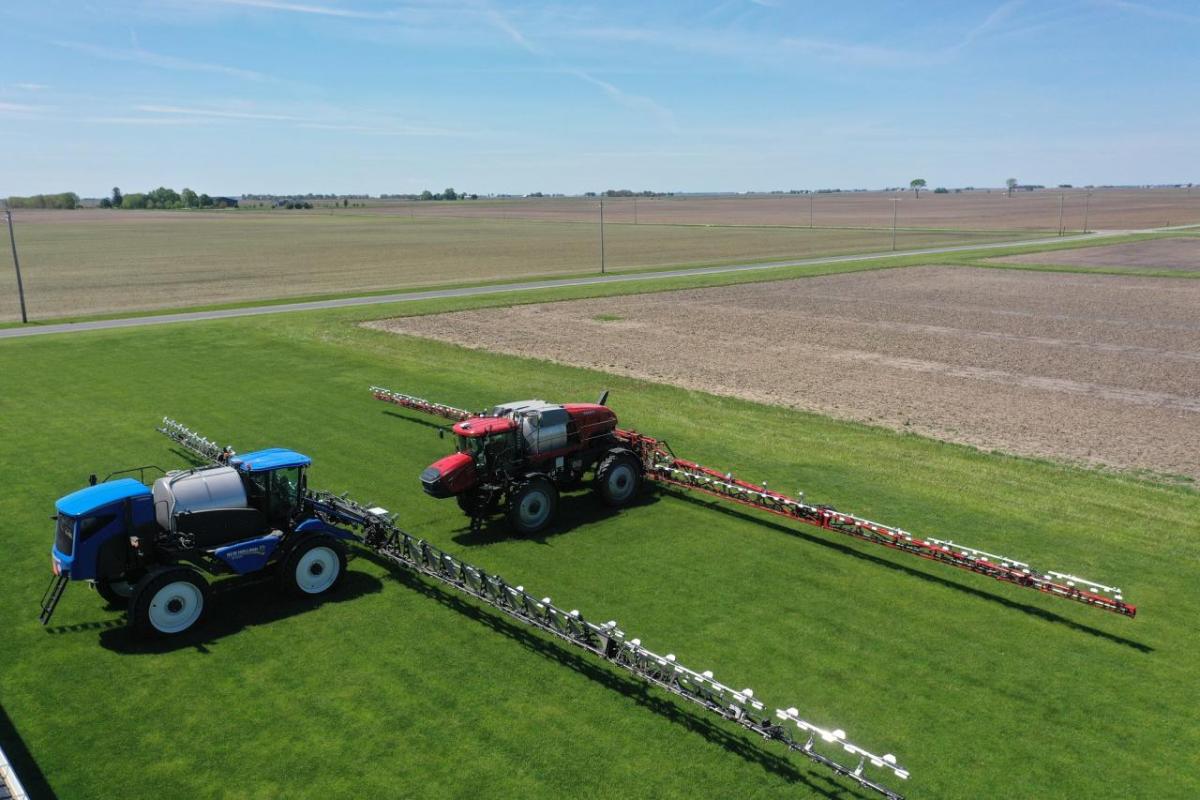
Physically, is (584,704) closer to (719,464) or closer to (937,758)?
(937,758)

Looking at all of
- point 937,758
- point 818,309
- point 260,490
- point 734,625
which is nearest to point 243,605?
point 260,490

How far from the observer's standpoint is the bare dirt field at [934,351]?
28.9m

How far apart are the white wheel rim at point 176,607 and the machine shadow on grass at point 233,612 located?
0.22m

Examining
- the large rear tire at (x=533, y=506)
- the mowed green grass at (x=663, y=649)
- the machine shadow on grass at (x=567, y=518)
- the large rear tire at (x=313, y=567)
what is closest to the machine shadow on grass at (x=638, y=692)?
the mowed green grass at (x=663, y=649)

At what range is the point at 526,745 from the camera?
12.2m

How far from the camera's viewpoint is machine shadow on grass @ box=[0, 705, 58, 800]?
11.2m

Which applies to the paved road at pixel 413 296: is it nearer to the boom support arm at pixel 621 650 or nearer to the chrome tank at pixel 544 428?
the boom support arm at pixel 621 650

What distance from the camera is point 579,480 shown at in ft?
71.2

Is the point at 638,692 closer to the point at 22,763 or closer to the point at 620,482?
the point at 620,482

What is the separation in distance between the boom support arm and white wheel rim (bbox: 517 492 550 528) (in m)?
2.50

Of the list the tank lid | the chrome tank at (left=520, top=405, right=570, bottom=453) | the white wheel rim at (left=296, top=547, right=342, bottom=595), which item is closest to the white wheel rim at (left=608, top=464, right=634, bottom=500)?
the chrome tank at (left=520, top=405, right=570, bottom=453)

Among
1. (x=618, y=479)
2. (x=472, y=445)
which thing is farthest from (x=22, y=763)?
(x=618, y=479)

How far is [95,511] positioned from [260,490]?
9.41ft

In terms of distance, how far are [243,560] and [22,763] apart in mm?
4758
